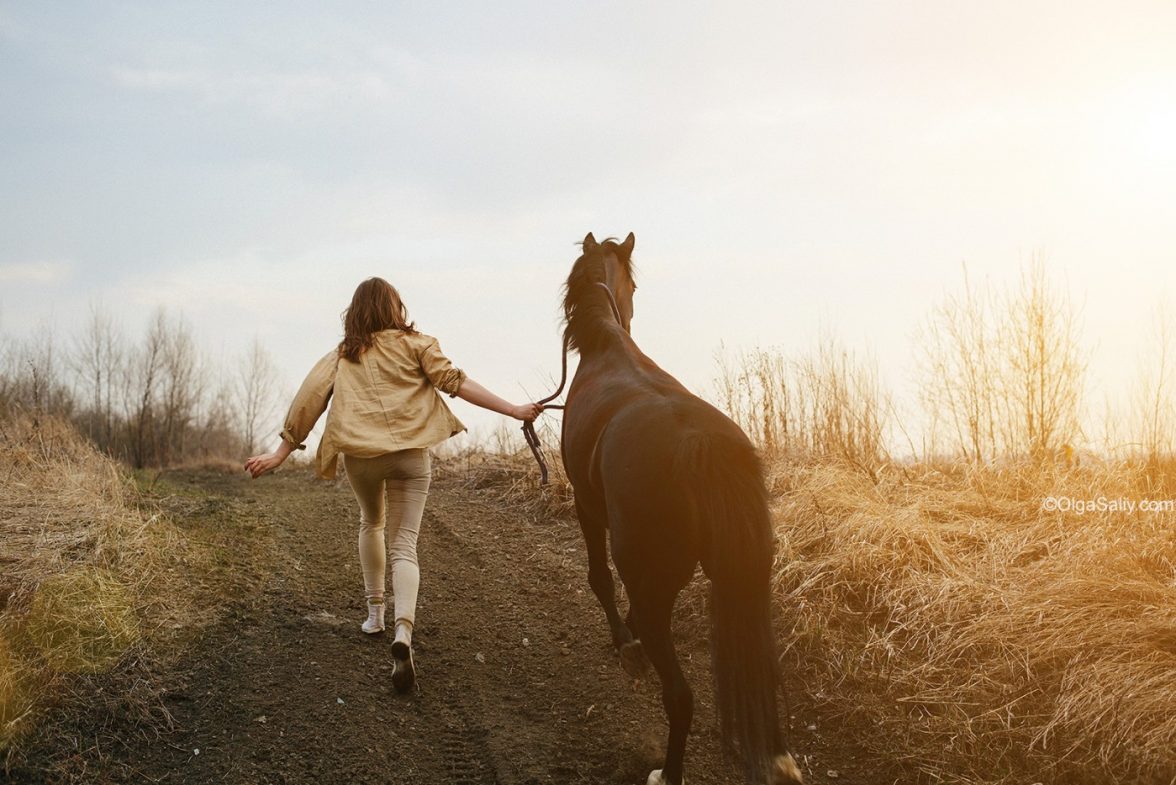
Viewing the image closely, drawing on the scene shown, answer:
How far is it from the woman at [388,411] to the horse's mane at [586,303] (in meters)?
0.49

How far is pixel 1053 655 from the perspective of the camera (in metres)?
3.78

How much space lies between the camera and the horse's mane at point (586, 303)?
4430 mm

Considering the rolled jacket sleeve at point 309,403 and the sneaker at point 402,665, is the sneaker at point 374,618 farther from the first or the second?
the rolled jacket sleeve at point 309,403

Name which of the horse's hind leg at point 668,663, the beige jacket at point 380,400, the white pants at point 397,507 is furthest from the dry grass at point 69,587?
the horse's hind leg at point 668,663

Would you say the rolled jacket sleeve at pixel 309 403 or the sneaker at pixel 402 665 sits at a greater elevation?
the rolled jacket sleeve at pixel 309 403

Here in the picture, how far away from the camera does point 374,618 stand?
15.8 ft

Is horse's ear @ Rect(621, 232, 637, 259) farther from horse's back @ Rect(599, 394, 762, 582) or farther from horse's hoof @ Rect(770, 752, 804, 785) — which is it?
horse's hoof @ Rect(770, 752, 804, 785)

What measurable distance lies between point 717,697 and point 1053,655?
6.11ft

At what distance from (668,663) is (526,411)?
5.50 ft

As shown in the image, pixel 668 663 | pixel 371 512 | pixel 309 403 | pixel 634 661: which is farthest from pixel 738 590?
pixel 309 403

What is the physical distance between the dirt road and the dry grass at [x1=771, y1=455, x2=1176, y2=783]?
47cm

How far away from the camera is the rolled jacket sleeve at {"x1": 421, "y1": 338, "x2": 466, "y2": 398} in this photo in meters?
4.34

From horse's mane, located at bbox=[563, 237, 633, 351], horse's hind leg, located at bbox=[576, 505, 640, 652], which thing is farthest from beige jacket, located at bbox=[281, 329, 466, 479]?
horse's hind leg, located at bbox=[576, 505, 640, 652]

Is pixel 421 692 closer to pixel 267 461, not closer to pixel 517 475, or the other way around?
pixel 267 461
